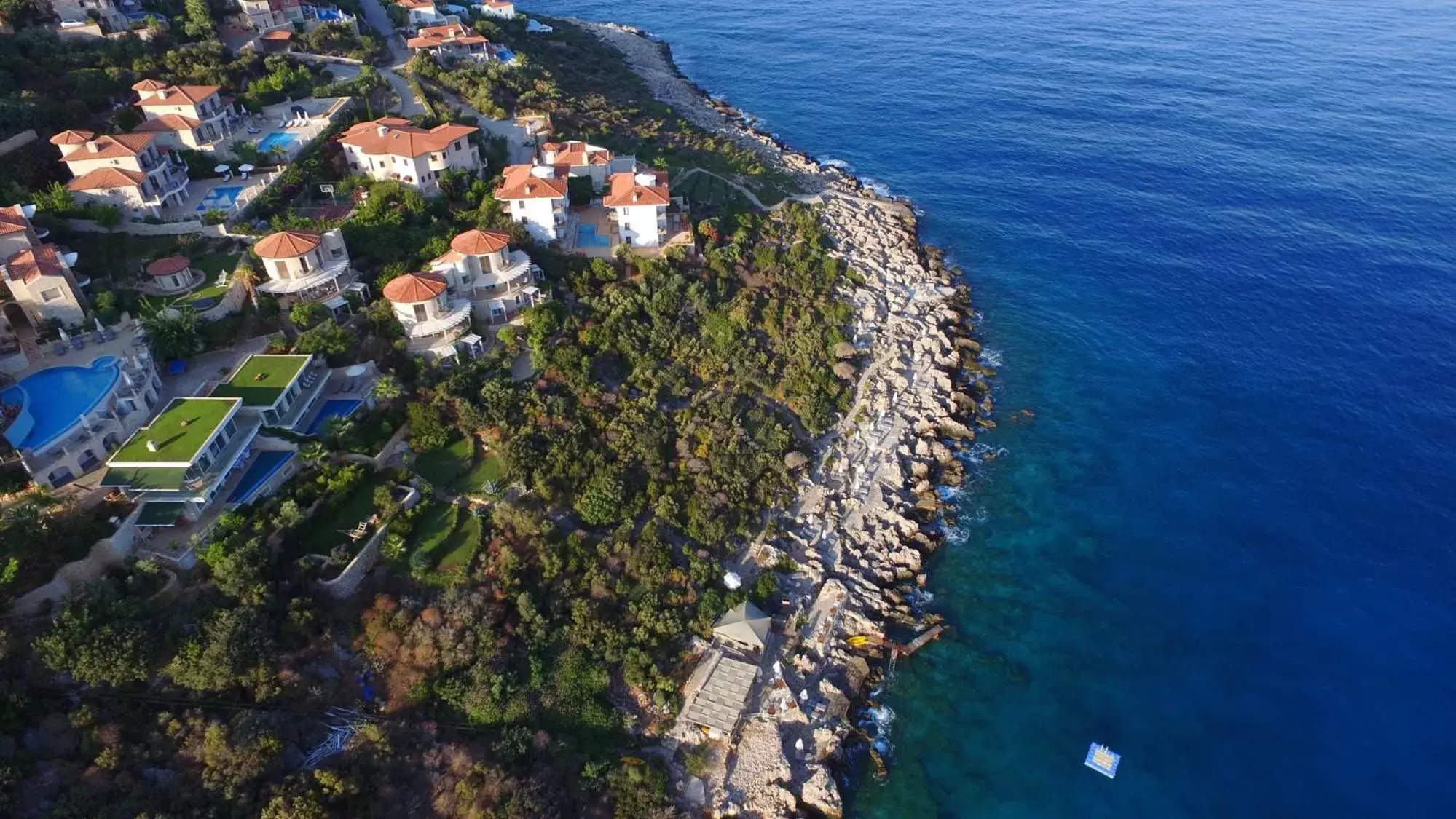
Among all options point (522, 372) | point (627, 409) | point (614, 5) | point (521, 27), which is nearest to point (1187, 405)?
point (627, 409)

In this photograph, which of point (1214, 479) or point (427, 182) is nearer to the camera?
point (1214, 479)

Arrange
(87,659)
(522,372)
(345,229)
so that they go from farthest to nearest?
(345,229) → (522,372) → (87,659)

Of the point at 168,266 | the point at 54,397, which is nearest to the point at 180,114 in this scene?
the point at 168,266

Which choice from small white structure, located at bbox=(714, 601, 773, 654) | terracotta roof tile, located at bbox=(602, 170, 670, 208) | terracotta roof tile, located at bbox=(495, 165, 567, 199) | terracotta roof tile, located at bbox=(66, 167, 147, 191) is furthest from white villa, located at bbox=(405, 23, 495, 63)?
small white structure, located at bbox=(714, 601, 773, 654)

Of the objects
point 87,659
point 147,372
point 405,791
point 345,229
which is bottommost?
point 405,791

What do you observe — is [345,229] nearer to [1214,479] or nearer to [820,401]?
[820,401]

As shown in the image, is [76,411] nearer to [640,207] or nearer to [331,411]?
[331,411]
